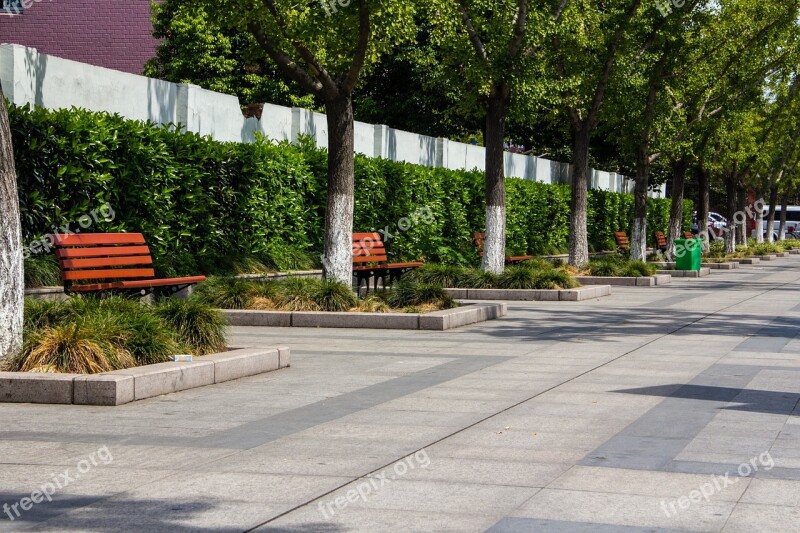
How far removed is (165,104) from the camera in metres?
20.0

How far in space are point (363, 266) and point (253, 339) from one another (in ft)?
24.0

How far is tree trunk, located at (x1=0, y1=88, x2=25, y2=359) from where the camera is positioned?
10164 millimetres

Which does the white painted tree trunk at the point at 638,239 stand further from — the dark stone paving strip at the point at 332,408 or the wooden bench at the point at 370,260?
the dark stone paving strip at the point at 332,408

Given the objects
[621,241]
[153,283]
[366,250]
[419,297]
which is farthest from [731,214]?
[153,283]

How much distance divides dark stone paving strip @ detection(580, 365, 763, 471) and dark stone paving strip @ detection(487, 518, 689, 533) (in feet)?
4.75

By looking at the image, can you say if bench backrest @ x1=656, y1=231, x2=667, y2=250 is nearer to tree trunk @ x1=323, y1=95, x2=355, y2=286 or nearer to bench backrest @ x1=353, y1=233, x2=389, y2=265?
bench backrest @ x1=353, y1=233, x2=389, y2=265

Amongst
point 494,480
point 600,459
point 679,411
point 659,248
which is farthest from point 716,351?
point 659,248

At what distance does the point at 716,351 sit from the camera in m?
13.7

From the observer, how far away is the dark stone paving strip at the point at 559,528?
5746 mm

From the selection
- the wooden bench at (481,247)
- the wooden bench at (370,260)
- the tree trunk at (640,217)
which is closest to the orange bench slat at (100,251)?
the wooden bench at (370,260)

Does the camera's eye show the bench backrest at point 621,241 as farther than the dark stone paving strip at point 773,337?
Yes

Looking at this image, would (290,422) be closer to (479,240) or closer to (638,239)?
(479,240)

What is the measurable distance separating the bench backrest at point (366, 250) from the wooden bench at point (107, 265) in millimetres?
4881

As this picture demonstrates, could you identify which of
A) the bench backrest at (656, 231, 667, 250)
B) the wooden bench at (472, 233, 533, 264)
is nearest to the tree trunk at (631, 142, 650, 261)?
the wooden bench at (472, 233, 533, 264)
